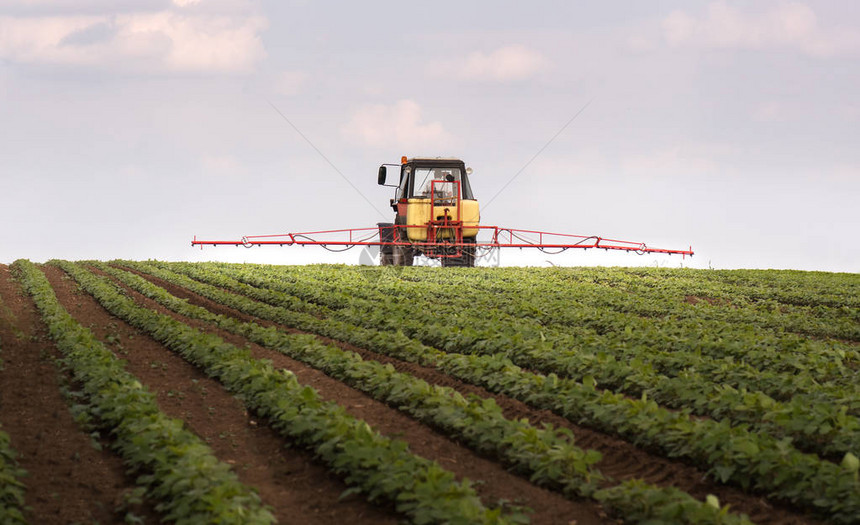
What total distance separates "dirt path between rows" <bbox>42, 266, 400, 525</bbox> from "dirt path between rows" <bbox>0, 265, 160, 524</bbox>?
34.4 inches

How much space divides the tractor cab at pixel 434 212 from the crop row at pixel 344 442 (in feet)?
41.4

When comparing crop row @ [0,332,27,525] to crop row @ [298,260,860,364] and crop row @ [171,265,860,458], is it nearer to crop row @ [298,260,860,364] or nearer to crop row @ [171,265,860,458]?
crop row @ [171,265,860,458]

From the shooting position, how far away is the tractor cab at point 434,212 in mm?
23766

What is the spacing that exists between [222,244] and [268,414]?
1482cm

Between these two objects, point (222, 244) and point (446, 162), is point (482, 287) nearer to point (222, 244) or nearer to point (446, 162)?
point (446, 162)

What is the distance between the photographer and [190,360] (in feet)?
36.3

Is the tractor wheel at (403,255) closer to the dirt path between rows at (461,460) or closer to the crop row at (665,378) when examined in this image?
the crop row at (665,378)

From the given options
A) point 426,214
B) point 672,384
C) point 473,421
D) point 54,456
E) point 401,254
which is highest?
point 426,214

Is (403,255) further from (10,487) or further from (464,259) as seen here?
(10,487)

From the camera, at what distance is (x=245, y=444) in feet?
25.2

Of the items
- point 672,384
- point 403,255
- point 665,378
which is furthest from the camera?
point 403,255

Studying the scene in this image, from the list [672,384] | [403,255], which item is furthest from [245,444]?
[403,255]

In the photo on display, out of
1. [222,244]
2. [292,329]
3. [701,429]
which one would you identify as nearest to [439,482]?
[701,429]

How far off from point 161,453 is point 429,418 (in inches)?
101
